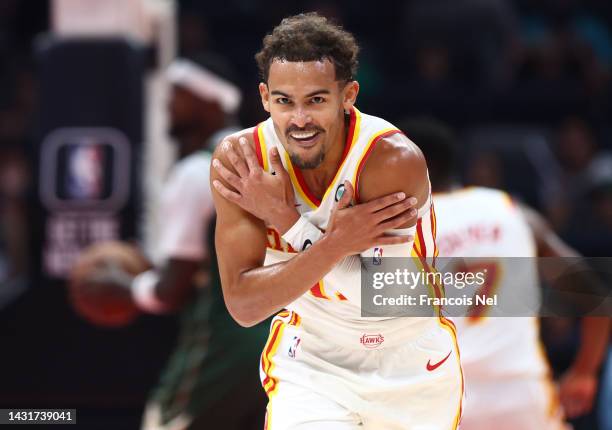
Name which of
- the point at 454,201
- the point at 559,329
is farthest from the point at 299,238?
the point at 559,329

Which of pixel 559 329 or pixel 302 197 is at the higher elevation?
pixel 302 197

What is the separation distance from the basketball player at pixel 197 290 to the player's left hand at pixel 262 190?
5.20 feet

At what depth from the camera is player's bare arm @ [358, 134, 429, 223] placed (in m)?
2.90

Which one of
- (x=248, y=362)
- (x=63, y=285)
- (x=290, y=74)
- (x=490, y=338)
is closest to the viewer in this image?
(x=290, y=74)

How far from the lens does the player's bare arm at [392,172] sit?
9.53 feet

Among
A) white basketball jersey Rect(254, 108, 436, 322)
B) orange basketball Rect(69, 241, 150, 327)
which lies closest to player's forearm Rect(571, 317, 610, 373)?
white basketball jersey Rect(254, 108, 436, 322)

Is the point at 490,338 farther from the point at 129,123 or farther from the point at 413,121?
the point at 129,123

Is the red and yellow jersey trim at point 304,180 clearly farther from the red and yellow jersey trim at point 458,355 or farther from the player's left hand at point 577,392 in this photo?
the player's left hand at point 577,392

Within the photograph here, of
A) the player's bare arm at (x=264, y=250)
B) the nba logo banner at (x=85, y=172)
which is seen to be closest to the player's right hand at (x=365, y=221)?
the player's bare arm at (x=264, y=250)

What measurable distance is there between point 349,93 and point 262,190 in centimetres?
36

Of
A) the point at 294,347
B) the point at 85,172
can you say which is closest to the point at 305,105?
the point at 294,347

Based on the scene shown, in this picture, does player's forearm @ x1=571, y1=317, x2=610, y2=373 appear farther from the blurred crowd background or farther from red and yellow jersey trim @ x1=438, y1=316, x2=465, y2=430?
the blurred crowd background

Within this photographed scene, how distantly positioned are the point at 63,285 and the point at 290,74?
3572 mm

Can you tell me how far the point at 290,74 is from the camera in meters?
2.83
